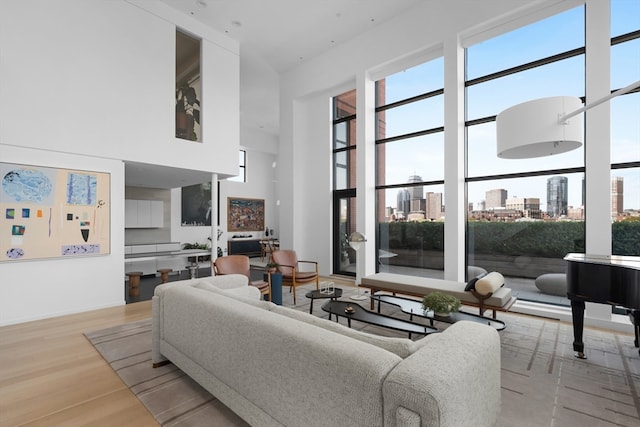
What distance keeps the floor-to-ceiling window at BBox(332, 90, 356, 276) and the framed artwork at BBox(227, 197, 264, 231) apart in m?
5.56

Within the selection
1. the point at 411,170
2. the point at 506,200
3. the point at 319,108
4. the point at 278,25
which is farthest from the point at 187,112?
the point at 506,200

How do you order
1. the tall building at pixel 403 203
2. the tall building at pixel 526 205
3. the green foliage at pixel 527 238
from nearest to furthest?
1. the green foliage at pixel 527 238
2. the tall building at pixel 526 205
3. the tall building at pixel 403 203

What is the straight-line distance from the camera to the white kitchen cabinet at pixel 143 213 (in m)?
8.20

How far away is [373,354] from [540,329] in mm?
3861

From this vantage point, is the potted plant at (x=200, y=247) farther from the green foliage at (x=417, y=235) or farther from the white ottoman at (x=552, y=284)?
the white ottoman at (x=552, y=284)

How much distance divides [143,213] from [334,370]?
29.0 feet

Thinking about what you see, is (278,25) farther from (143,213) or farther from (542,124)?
(143,213)

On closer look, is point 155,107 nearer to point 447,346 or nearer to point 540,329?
point 447,346

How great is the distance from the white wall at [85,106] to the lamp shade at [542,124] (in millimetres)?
5357

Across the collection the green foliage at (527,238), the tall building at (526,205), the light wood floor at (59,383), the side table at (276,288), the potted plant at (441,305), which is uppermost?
the tall building at (526,205)

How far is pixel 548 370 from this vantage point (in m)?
2.83


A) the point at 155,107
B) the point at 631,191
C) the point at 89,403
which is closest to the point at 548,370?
the point at 631,191

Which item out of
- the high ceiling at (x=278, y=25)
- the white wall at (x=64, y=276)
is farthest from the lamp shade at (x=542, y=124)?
the white wall at (x=64, y=276)

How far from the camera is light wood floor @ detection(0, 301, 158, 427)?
219 cm
